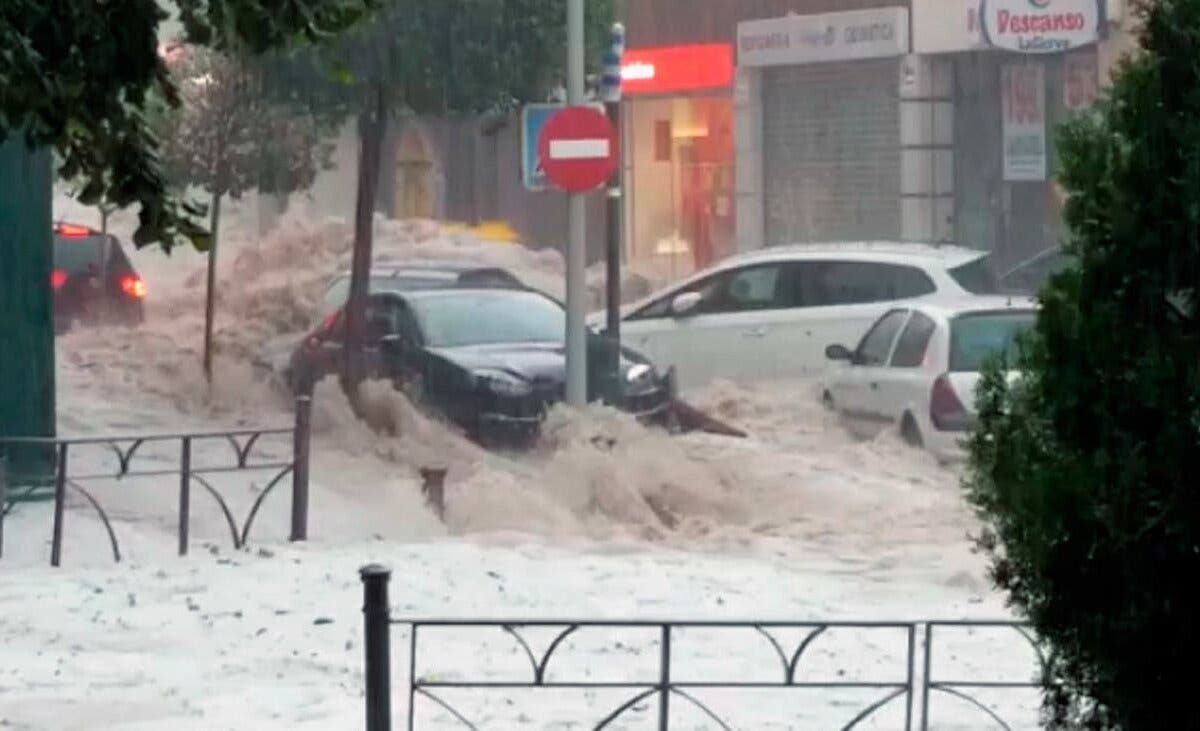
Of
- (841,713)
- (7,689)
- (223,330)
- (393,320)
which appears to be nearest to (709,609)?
(841,713)

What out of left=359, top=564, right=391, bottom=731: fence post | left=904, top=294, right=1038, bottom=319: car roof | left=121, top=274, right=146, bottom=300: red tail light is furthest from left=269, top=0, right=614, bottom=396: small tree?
left=359, top=564, right=391, bottom=731: fence post

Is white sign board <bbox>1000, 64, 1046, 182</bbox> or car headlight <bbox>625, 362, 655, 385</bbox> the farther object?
white sign board <bbox>1000, 64, 1046, 182</bbox>

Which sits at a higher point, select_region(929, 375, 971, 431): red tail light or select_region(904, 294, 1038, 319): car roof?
select_region(904, 294, 1038, 319): car roof

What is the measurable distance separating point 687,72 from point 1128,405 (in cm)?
2505

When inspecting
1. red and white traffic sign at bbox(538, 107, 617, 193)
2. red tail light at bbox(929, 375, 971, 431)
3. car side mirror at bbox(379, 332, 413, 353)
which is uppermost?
red and white traffic sign at bbox(538, 107, 617, 193)

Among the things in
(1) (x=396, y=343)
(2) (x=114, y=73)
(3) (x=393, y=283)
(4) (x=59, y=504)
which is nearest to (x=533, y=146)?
(1) (x=396, y=343)

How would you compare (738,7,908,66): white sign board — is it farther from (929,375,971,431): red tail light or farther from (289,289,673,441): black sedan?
(929,375,971,431): red tail light

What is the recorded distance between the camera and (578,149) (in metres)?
16.4

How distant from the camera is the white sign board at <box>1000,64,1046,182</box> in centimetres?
2541

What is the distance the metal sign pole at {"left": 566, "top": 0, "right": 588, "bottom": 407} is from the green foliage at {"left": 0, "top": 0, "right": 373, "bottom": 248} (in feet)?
36.0

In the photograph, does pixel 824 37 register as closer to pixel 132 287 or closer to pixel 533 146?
pixel 132 287

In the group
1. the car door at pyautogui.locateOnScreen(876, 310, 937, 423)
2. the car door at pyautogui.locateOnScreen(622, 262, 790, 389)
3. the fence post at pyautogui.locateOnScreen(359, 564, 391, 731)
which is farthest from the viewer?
the car door at pyautogui.locateOnScreen(622, 262, 790, 389)

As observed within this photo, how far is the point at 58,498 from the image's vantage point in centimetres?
1173

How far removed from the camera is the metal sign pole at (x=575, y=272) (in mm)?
17031
